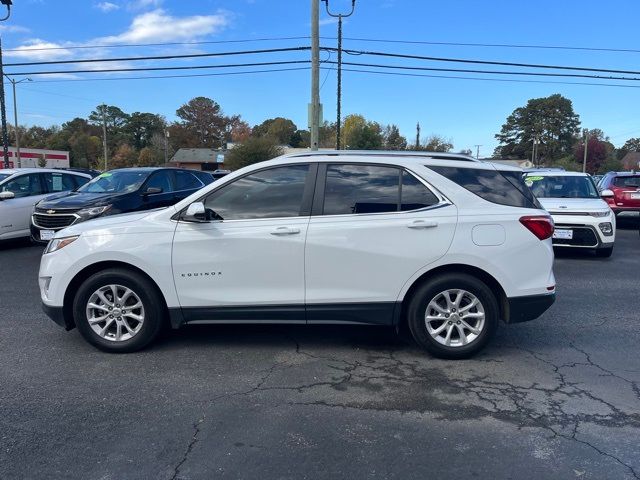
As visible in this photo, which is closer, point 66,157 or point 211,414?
point 211,414

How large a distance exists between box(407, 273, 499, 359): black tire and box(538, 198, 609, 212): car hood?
5.94 m

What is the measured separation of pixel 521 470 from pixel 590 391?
1416mm

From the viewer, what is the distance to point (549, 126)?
4013 inches

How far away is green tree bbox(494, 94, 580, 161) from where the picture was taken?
333 feet

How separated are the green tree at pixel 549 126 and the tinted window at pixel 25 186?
345ft

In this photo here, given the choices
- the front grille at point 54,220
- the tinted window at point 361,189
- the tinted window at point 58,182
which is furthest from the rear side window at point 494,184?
the tinted window at point 58,182

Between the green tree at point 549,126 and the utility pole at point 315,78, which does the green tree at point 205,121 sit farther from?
the utility pole at point 315,78

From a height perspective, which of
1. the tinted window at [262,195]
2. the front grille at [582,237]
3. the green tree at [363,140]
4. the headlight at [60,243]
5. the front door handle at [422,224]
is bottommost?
the front grille at [582,237]

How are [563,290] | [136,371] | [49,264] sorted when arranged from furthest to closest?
[563,290] < [49,264] < [136,371]

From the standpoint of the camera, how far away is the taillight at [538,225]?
447 centimetres

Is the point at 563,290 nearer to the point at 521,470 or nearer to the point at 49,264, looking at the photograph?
the point at 521,470

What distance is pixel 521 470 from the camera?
2.93 m

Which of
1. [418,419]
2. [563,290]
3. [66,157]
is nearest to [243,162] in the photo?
[66,157]

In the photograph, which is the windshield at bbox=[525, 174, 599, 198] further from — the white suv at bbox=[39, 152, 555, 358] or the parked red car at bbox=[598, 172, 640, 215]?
the white suv at bbox=[39, 152, 555, 358]
